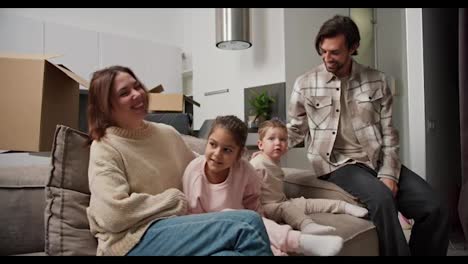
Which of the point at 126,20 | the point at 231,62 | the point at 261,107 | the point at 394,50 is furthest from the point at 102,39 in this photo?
the point at 394,50

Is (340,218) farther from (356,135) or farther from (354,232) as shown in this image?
(356,135)

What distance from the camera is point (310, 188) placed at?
3.63ft

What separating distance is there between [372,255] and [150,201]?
21.5 inches

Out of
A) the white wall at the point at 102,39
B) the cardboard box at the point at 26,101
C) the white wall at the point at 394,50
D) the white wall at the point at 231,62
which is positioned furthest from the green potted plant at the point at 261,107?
the cardboard box at the point at 26,101

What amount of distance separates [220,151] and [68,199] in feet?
1.14

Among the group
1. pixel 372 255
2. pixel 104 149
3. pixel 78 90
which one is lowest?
pixel 372 255

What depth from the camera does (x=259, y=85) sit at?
246 cm

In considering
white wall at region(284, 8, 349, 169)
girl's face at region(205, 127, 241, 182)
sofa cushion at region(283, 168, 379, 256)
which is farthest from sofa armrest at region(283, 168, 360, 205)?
white wall at region(284, 8, 349, 169)

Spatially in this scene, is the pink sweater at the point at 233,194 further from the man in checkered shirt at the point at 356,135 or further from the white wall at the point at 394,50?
the white wall at the point at 394,50

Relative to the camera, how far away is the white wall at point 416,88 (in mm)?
1136

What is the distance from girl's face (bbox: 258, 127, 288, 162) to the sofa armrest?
0.34 feet

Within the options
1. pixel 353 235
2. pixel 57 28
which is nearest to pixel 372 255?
pixel 353 235

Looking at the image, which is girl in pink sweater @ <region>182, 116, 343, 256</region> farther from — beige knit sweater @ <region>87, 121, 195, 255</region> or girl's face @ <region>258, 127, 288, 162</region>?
girl's face @ <region>258, 127, 288, 162</region>
